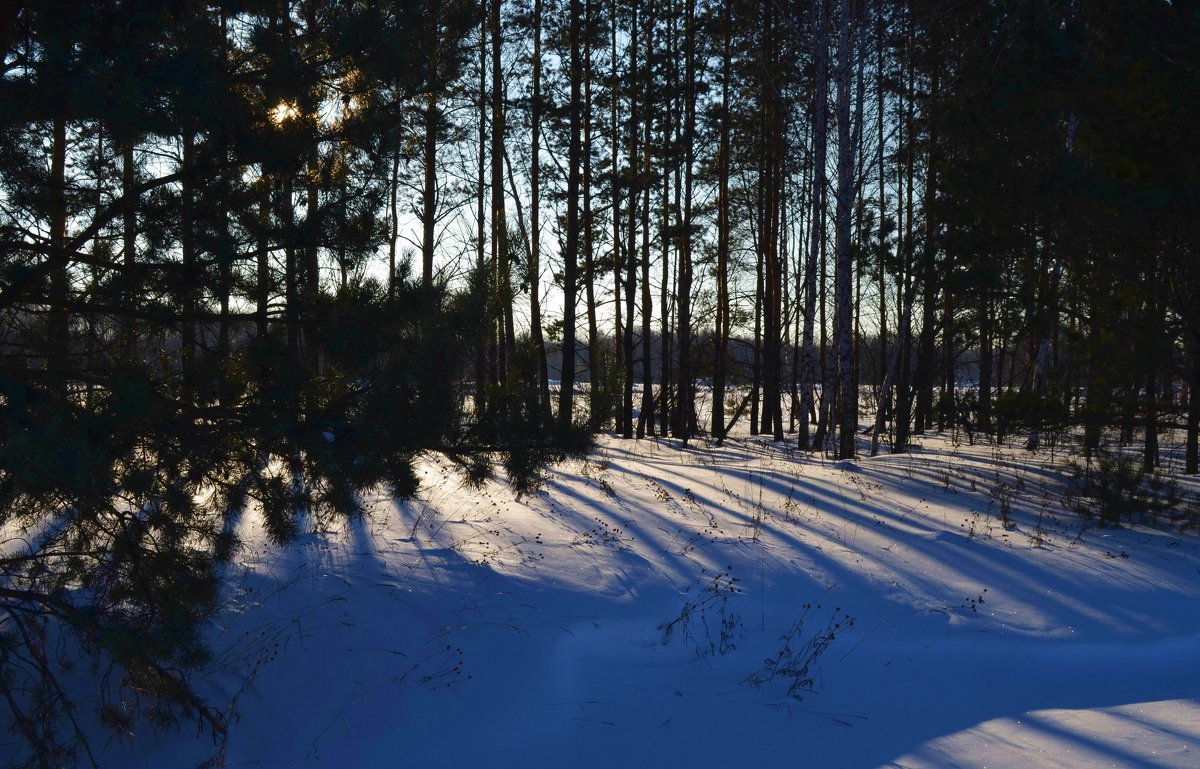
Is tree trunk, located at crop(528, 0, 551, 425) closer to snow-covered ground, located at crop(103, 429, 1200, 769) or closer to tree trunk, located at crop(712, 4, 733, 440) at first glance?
tree trunk, located at crop(712, 4, 733, 440)

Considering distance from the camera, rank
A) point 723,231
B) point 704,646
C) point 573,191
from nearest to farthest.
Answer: point 704,646 → point 573,191 → point 723,231

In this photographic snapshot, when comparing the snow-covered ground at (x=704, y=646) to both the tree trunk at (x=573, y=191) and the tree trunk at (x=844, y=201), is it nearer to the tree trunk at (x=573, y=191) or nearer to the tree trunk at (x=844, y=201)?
the tree trunk at (x=844, y=201)

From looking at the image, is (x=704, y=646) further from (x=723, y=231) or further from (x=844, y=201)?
(x=723, y=231)

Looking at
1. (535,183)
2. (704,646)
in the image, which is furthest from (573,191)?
(704,646)

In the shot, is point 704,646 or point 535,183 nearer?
point 704,646

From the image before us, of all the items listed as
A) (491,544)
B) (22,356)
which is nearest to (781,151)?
(491,544)

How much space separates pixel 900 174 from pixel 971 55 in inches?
246

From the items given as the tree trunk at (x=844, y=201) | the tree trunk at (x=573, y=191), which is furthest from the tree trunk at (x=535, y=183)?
the tree trunk at (x=844, y=201)

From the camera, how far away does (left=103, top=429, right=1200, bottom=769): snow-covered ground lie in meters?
4.37

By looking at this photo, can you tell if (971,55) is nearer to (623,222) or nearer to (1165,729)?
(623,222)

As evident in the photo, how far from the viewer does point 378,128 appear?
13.1 ft

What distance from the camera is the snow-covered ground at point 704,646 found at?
4.37m

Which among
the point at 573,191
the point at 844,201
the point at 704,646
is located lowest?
the point at 704,646

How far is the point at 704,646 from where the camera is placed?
531cm
